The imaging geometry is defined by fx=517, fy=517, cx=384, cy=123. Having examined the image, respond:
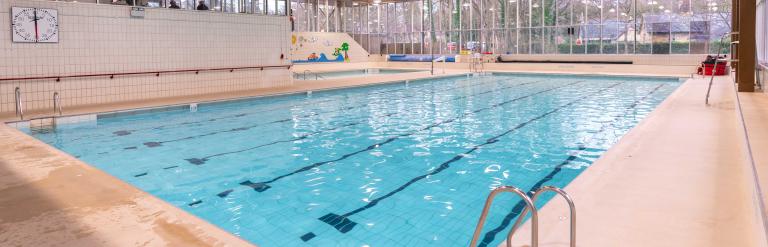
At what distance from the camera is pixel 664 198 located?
9.86ft

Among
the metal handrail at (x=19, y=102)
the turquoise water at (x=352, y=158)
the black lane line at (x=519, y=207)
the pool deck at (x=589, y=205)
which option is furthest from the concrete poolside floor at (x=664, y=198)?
the metal handrail at (x=19, y=102)

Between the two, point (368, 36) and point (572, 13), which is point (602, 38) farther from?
point (368, 36)

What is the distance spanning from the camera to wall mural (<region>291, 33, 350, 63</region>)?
2442 cm

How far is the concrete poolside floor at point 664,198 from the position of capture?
240 centimetres

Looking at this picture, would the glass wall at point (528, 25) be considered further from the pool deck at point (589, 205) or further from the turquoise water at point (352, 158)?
the pool deck at point (589, 205)

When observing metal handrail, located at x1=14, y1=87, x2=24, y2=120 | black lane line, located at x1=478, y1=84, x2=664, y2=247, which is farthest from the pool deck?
metal handrail, located at x1=14, y1=87, x2=24, y2=120

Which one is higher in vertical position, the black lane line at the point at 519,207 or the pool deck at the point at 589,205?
the pool deck at the point at 589,205

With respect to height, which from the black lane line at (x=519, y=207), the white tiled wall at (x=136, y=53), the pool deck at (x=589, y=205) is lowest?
the black lane line at (x=519, y=207)

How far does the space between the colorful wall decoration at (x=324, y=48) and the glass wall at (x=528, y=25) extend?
6.47 ft

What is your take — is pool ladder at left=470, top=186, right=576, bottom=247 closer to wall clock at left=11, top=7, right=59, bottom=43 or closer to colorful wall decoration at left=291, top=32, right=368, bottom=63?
wall clock at left=11, top=7, right=59, bottom=43

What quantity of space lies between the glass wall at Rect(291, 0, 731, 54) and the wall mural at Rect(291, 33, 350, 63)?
2.08m

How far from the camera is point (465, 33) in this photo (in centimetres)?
2675

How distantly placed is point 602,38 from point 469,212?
68.1ft

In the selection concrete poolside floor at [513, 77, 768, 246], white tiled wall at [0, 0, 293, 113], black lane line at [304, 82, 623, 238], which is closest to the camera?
concrete poolside floor at [513, 77, 768, 246]
